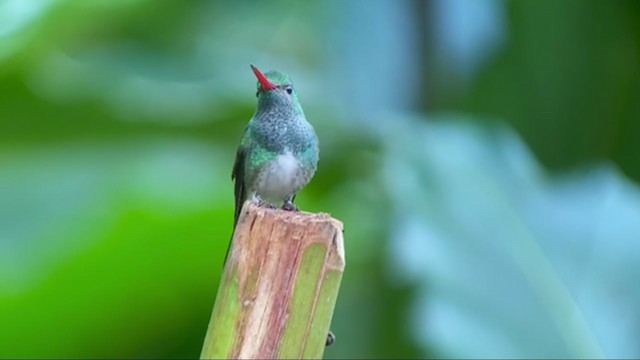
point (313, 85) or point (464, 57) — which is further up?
point (464, 57)

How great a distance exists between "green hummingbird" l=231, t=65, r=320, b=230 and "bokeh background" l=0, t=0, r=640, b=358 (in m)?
0.25

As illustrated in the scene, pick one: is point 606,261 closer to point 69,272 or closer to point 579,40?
point 579,40

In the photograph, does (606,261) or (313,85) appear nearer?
(606,261)

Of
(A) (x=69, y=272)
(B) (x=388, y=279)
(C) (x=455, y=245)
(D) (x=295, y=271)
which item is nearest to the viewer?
(D) (x=295, y=271)

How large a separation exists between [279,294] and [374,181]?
1084 mm

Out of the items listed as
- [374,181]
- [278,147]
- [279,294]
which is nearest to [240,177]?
[278,147]

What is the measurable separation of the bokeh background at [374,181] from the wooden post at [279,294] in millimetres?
604

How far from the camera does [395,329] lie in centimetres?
161

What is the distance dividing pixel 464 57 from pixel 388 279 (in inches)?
21.5

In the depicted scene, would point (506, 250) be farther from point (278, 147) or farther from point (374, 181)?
point (278, 147)

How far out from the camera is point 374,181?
1.55m

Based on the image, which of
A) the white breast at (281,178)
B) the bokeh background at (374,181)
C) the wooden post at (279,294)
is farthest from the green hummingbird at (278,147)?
the wooden post at (279,294)

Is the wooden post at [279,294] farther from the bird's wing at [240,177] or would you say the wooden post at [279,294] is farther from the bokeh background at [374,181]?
the bokeh background at [374,181]

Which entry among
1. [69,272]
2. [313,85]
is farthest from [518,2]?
[69,272]
